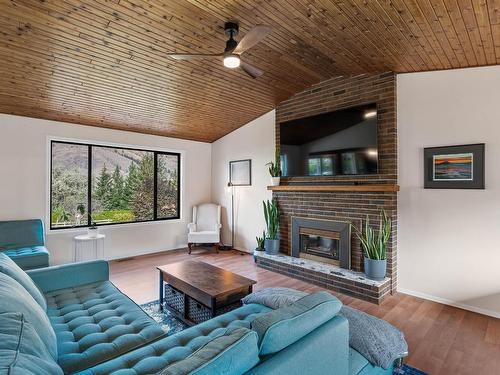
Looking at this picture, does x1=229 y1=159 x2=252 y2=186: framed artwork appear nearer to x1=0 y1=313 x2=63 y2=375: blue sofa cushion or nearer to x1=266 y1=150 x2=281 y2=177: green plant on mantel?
x1=266 y1=150 x2=281 y2=177: green plant on mantel

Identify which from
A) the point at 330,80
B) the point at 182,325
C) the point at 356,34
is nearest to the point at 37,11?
the point at 356,34

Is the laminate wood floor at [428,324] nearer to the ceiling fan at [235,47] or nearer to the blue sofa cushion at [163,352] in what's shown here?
the blue sofa cushion at [163,352]

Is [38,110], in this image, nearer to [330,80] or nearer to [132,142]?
[132,142]

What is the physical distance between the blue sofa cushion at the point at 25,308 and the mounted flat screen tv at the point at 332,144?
369 cm

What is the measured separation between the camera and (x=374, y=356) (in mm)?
1618

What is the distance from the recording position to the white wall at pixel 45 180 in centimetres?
421

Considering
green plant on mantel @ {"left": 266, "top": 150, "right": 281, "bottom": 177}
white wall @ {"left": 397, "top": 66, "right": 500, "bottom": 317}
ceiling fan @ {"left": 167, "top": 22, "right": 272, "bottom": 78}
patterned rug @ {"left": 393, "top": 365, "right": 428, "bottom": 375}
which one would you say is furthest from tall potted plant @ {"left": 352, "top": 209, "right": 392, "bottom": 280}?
ceiling fan @ {"left": 167, "top": 22, "right": 272, "bottom": 78}

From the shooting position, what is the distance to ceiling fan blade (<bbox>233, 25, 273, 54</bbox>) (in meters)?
2.25

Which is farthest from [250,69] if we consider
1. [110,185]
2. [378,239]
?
A: [110,185]

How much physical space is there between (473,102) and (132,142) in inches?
209

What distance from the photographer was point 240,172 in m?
5.94

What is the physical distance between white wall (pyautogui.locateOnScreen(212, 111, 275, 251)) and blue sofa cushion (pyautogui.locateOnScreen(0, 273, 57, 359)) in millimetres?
4141

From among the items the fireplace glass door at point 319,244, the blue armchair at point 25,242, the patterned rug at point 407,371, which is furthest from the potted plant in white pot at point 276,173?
the blue armchair at point 25,242

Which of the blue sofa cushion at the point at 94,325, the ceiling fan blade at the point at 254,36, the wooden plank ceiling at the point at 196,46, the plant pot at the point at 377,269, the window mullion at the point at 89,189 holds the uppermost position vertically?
the wooden plank ceiling at the point at 196,46
